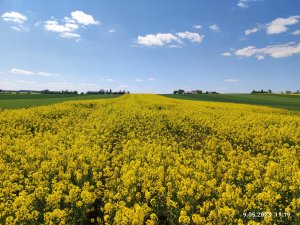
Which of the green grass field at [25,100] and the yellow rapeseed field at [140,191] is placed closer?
the yellow rapeseed field at [140,191]

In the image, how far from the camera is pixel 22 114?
22.9 metres

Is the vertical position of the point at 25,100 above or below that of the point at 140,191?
above

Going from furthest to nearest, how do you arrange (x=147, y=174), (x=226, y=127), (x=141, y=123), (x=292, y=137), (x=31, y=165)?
1. (x=141, y=123)
2. (x=226, y=127)
3. (x=292, y=137)
4. (x=31, y=165)
5. (x=147, y=174)

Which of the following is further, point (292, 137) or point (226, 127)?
point (226, 127)

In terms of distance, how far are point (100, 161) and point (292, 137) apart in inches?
381

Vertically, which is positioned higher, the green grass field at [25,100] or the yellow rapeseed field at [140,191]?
the green grass field at [25,100]

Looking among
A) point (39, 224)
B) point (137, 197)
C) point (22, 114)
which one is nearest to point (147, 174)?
point (137, 197)

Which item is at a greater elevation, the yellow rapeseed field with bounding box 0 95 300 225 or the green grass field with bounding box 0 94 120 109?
the green grass field with bounding box 0 94 120 109

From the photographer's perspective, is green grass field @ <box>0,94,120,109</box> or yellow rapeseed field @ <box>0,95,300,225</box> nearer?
yellow rapeseed field @ <box>0,95,300,225</box>

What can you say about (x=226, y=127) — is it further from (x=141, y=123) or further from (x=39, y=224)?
(x=39, y=224)

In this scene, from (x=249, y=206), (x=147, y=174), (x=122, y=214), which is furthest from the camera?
(x=147, y=174)

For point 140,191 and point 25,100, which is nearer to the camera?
point 140,191

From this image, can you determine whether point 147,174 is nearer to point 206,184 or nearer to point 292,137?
point 206,184

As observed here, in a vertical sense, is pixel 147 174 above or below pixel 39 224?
above
